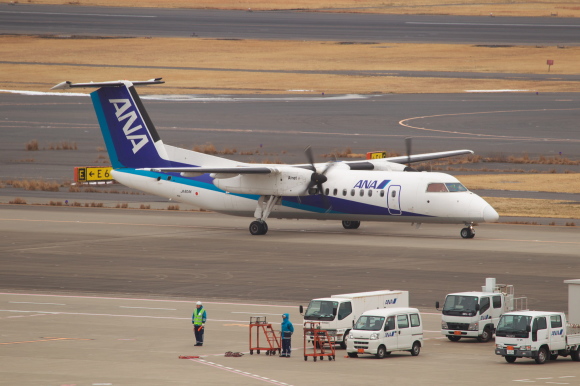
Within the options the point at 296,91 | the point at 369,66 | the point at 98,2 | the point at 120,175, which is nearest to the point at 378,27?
the point at 369,66

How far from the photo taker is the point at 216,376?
24.0 meters

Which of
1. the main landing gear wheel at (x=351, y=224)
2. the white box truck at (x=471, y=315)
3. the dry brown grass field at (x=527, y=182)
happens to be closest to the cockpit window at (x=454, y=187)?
the main landing gear wheel at (x=351, y=224)

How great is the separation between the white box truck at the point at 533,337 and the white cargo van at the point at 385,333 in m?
2.25

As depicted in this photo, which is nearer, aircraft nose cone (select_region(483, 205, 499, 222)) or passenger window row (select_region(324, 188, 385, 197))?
aircraft nose cone (select_region(483, 205, 499, 222))

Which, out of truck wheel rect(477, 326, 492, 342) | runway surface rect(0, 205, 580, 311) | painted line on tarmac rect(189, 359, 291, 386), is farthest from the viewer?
runway surface rect(0, 205, 580, 311)

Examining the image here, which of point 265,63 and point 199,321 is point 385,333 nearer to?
point 199,321

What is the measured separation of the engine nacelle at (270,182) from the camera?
48594 mm

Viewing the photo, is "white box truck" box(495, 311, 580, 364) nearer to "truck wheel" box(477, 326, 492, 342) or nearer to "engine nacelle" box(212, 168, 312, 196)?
"truck wheel" box(477, 326, 492, 342)

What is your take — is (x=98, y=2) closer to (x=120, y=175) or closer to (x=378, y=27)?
(x=378, y=27)

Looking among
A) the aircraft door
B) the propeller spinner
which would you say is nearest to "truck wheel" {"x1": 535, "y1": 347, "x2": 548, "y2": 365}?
the aircraft door

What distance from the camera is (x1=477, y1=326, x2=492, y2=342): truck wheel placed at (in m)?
28.8

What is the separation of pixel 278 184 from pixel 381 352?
23041 millimetres

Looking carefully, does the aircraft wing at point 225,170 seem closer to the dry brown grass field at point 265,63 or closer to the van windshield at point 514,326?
the van windshield at point 514,326

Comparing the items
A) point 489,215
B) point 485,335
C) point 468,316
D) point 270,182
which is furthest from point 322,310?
point 270,182
